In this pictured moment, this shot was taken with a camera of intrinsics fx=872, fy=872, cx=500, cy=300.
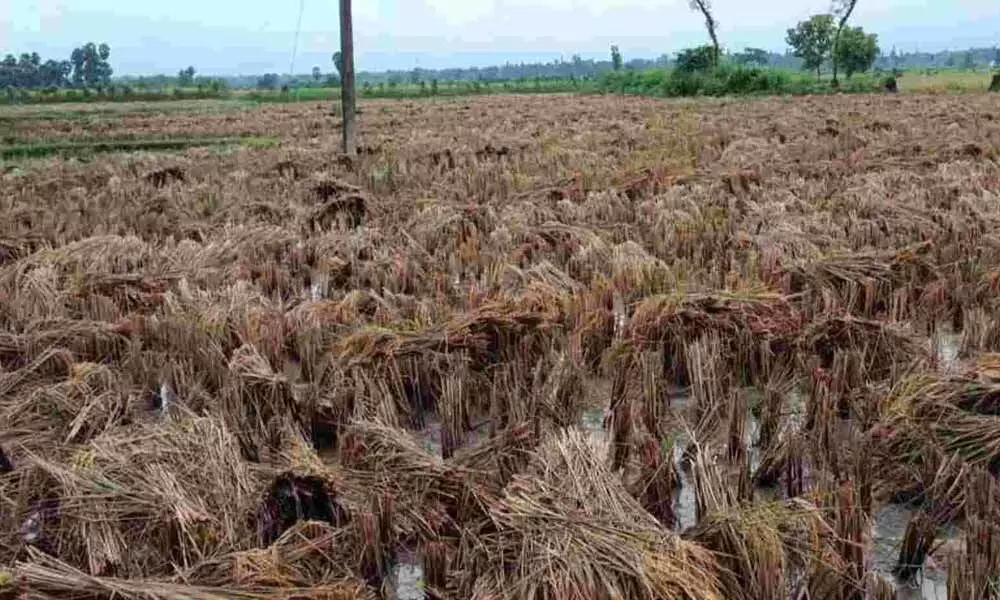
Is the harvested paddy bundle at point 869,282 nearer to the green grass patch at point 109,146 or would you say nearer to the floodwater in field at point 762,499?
the floodwater in field at point 762,499

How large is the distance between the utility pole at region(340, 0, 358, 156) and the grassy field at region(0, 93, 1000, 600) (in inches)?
182

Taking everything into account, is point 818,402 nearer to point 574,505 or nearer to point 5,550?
point 574,505

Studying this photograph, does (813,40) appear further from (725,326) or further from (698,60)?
(725,326)

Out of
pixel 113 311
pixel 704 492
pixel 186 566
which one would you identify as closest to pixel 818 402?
pixel 704 492

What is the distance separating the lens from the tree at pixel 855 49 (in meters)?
47.5

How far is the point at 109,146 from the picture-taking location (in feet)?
47.5

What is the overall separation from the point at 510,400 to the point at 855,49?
50645mm

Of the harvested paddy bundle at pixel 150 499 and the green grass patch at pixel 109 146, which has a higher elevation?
the green grass patch at pixel 109 146

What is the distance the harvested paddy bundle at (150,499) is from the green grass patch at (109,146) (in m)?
11.9

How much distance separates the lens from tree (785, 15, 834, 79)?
48184 mm

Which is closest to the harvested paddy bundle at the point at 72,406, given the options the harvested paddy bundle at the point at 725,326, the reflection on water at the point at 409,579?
the reflection on water at the point at 409,579

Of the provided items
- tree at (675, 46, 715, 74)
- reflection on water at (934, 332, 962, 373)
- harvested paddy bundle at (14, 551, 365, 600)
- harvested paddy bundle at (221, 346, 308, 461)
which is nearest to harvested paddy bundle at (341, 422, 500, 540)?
harvested paddy bundle at (221, 346, 308, 461)

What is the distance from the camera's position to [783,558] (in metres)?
2.06

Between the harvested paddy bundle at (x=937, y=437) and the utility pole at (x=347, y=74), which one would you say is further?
the utility pole at (x=347, y=74)
